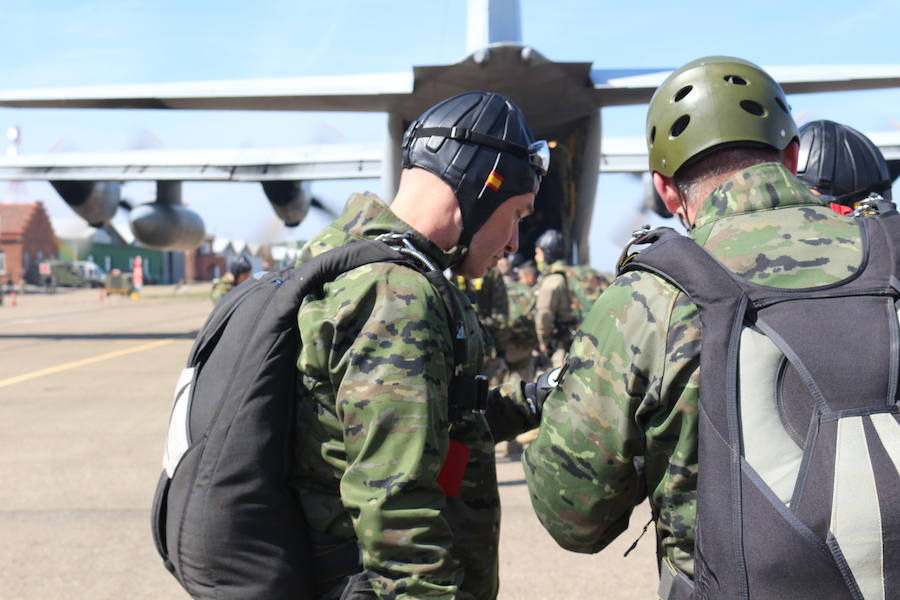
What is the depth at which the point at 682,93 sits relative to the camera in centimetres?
189

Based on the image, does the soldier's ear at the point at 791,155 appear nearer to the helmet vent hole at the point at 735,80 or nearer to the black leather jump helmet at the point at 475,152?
the helmet vent hole at the point at 735,80

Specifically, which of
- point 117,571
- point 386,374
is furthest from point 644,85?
point 386,374

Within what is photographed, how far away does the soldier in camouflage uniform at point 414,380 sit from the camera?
1485 millimetres

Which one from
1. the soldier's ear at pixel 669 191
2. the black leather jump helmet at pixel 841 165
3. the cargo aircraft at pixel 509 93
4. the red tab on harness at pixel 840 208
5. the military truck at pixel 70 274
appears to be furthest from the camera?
the military truck at pixel 70 274

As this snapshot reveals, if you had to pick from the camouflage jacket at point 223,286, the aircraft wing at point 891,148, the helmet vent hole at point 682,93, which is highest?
the aircraft wing at point 891,148

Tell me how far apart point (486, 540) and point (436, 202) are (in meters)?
0.85

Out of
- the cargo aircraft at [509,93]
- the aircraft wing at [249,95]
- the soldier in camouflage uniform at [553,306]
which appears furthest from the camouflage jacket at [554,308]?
the aircraft wing at [249,95]

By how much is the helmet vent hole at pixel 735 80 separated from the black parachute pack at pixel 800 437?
0.59 metres

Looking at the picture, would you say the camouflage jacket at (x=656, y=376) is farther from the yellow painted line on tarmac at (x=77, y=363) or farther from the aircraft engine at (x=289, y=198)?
the aircraft engine at (x=289, y=198)

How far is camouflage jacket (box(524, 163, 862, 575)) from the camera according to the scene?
1450 millimetres

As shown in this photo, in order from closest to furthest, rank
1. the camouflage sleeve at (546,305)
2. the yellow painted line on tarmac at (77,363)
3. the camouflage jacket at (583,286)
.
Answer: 1. the camouflage sleeve at (546,305)
2. the camouflage jacket at (583,286)
3. the yellow painted line on tarmac at (77,363)

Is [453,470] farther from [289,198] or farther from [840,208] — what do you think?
[289,198]

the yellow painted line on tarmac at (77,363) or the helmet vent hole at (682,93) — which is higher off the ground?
the helmet vent hole at (682,93)

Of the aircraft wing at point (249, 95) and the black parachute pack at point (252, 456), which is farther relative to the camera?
the aircraft wing at point (249, 95)
